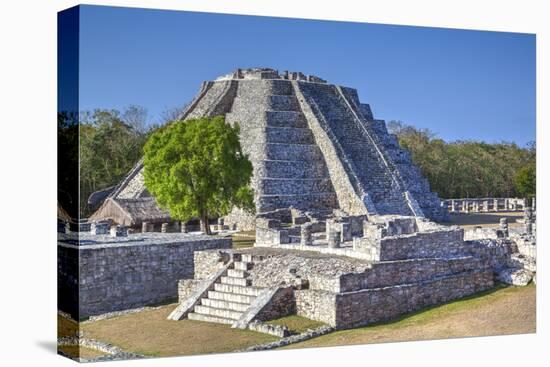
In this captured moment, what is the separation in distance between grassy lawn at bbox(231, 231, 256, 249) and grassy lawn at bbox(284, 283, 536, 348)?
6.14 meters

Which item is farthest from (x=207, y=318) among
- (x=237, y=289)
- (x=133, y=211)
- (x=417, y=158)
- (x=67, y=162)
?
(x=417, y=158)

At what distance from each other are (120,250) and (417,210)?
63.0 ft

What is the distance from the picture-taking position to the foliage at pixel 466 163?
2516 cm

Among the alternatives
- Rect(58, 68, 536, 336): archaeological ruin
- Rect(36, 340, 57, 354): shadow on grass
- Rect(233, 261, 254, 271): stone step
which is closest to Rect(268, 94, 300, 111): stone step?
Rect(58, 68, 536, 336): archaeological ruin

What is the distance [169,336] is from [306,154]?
21287 millimetres

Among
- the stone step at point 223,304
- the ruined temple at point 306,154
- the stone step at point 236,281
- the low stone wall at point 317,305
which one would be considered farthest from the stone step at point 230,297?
the ruined temple at point 306,154

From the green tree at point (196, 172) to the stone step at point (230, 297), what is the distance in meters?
5.99

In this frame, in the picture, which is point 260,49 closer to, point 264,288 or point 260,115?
point 264,288

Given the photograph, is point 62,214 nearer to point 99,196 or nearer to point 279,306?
point 279,306

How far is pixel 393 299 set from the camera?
2059 cm

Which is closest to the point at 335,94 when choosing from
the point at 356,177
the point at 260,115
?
the point at 260,115

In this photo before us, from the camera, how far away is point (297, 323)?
1955 cm

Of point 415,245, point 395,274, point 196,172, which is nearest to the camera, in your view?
point 395,274

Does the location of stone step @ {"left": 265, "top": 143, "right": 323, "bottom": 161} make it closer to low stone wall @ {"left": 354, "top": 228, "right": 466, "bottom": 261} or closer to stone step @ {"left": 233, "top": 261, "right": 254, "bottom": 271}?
low stone wall @ {"left": 354, "top": 228, "right": 466, "bottom": 261}
